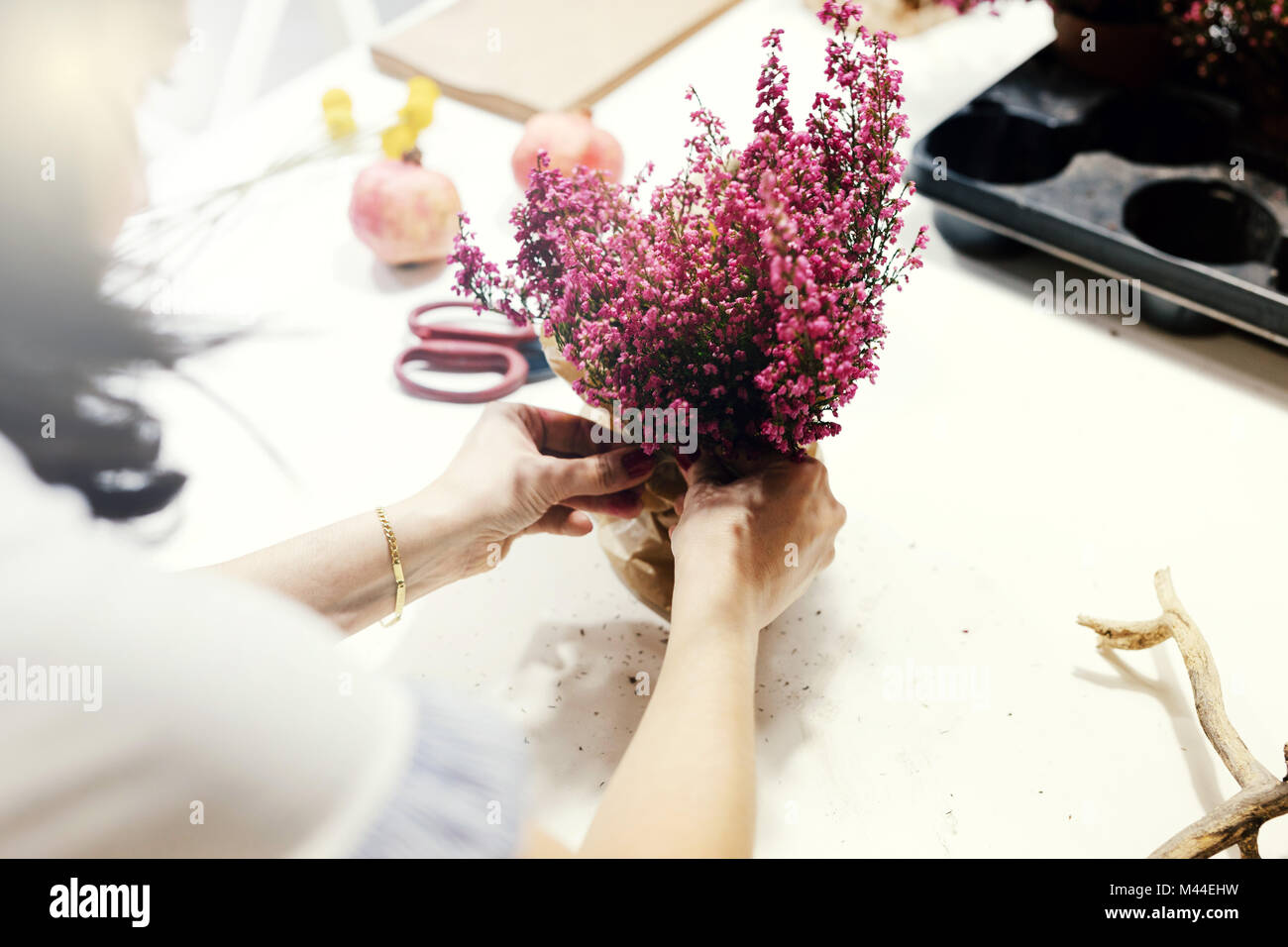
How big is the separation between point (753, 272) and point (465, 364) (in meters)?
0.53

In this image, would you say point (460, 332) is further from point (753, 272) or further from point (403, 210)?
point (753, 272)

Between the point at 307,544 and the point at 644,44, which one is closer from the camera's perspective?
the point at 307,544

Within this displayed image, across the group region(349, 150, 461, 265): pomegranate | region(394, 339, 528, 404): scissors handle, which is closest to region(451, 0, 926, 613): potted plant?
region(394, 339, 528, 404): scissors handle

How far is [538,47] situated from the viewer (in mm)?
1550

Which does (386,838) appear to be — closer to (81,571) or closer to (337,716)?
(337,716)

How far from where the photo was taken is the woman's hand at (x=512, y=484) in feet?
2.72

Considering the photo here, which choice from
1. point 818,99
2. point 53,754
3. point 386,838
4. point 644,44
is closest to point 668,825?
point 386,838

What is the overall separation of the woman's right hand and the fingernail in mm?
49

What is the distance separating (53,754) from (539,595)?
0.51m

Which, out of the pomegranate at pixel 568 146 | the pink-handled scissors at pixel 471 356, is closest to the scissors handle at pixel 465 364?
the pink-handled scissors at pixel 471 356

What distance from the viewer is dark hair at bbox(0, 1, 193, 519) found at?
20.6 inches

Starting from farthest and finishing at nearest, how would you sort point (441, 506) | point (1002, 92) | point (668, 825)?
point (1002, 92)
point (441, 506)
point (668, 825)

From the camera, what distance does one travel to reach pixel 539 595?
3.01 feet
